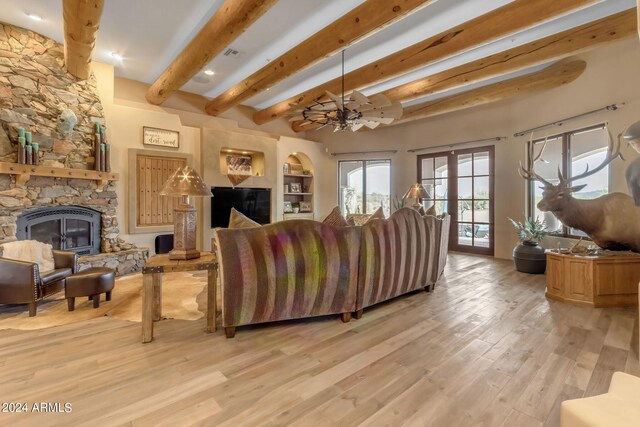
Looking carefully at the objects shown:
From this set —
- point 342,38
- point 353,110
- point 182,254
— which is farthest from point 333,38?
point 182,254

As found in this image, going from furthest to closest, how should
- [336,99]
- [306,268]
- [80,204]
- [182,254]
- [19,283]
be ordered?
[80,204] → [336,99] → [19,283] → [306,268] → [182,254]

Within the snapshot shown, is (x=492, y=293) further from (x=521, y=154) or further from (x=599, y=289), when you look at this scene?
(x=521, y=154)

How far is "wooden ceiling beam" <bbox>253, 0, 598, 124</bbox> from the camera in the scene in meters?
2.79

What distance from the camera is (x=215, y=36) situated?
3170 mm

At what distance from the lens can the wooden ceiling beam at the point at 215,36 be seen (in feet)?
8.94

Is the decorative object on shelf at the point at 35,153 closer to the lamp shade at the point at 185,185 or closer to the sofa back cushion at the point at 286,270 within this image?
the lamp shade at the point at 185,185

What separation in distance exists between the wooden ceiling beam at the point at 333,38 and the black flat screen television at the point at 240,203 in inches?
79.9

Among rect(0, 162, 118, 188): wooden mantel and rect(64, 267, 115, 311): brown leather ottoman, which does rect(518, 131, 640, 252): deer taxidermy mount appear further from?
rect(0, 162, 118, 188): wooden mantel

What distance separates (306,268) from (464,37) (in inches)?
123

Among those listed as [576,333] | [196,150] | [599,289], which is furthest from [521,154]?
[196,150]

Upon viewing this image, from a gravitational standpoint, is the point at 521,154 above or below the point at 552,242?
above

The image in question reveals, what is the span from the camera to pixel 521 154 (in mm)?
5414

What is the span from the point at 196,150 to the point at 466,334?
5427mm

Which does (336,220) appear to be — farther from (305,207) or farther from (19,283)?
(305,207)
